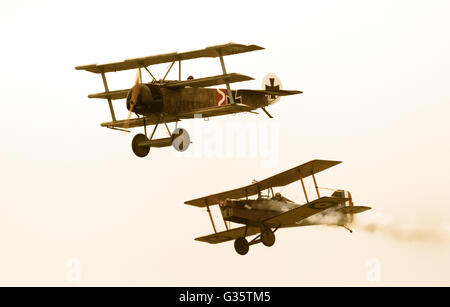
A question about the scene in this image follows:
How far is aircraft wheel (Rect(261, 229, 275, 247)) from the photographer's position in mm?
31344

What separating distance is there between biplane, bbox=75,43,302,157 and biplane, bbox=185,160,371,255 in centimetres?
253

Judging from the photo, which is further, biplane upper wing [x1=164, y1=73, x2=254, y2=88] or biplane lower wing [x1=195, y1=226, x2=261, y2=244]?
biplane lower wing [x1=195, y1=226, x2=261, y2=244]

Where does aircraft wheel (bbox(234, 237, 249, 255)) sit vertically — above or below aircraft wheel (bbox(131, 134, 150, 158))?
below

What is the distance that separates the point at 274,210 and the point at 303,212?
1.43 metres

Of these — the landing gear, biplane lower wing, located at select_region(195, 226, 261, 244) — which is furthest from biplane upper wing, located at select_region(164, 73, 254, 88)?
biplane lower wing, located at select_region(195, 226, 261, 244)

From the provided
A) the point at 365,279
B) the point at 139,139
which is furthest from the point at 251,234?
the point at 365,279

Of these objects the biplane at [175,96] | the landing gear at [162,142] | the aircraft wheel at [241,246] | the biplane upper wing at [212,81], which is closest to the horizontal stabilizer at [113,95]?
the biplane at [175,96]

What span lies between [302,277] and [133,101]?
19289 millimetres

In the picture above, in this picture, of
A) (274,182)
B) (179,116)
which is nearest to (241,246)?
(274,182)

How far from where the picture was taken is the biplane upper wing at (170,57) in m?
29.1

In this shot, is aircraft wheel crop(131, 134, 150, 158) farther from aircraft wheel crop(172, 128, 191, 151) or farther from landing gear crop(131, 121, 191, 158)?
aircraft wheel crop(172, 128, 191, 151)

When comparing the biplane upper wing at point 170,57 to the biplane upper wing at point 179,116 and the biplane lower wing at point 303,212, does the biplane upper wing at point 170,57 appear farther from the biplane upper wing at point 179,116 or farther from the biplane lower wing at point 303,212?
the biplane lower wing at point 303,212

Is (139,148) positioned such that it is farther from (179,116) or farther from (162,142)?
(179,116)

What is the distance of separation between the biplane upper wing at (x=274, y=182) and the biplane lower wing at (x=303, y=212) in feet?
3.56
